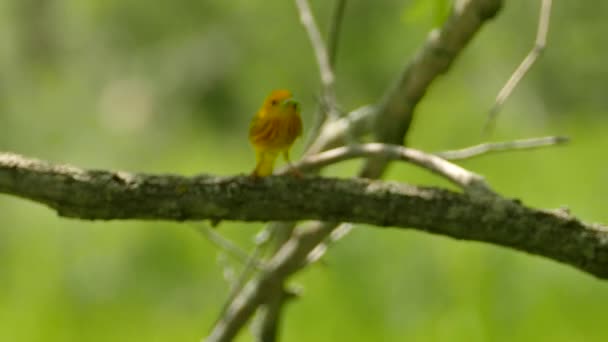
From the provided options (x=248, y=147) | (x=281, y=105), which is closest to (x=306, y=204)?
(x=281, y=105)

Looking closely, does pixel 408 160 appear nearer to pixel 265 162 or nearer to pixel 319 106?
pixel 265 162

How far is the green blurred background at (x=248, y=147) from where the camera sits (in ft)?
11.8

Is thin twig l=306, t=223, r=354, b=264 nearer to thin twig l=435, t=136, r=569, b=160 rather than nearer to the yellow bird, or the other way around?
the yellow bird

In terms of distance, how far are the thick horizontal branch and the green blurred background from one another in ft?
1.50

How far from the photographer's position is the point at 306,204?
7.45 ft

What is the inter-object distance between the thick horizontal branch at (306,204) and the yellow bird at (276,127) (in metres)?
0.57

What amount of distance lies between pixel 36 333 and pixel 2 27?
6305mm

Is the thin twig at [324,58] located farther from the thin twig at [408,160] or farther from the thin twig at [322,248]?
the thin twig at [322,248]

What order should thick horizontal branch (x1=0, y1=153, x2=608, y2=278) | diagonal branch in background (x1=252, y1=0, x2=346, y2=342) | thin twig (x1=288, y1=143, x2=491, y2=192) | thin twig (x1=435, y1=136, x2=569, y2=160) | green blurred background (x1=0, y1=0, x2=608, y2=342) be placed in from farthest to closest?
1. green blurred background (x1=0, y1=0, x2=608, y2=342)
2. diagonal branch in background (x1=252, y1=0, x2=346, y2=342)
3. thin twig (x1=435, y1=136, x2=569, y2=160)
4. thin twig (x1=288, y1=143, x2=491, y2=192)
5. thick horizontal branch (x1=0, y1=153, x2=608, y2=278)

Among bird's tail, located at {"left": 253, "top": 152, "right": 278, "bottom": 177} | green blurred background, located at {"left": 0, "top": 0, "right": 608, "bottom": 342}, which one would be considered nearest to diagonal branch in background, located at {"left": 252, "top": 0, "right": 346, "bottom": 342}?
bird's tail, located at {"left": 253, "top": 152, "right": 278, "bottom": 177}

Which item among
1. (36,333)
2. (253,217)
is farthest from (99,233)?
(253,217)

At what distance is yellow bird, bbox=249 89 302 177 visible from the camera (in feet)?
9.41

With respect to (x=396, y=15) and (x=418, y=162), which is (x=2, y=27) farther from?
(x=418, y=162)

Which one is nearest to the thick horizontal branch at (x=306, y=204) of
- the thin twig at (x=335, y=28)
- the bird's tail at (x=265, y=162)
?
the bird's tail at (x=265, y=162)
